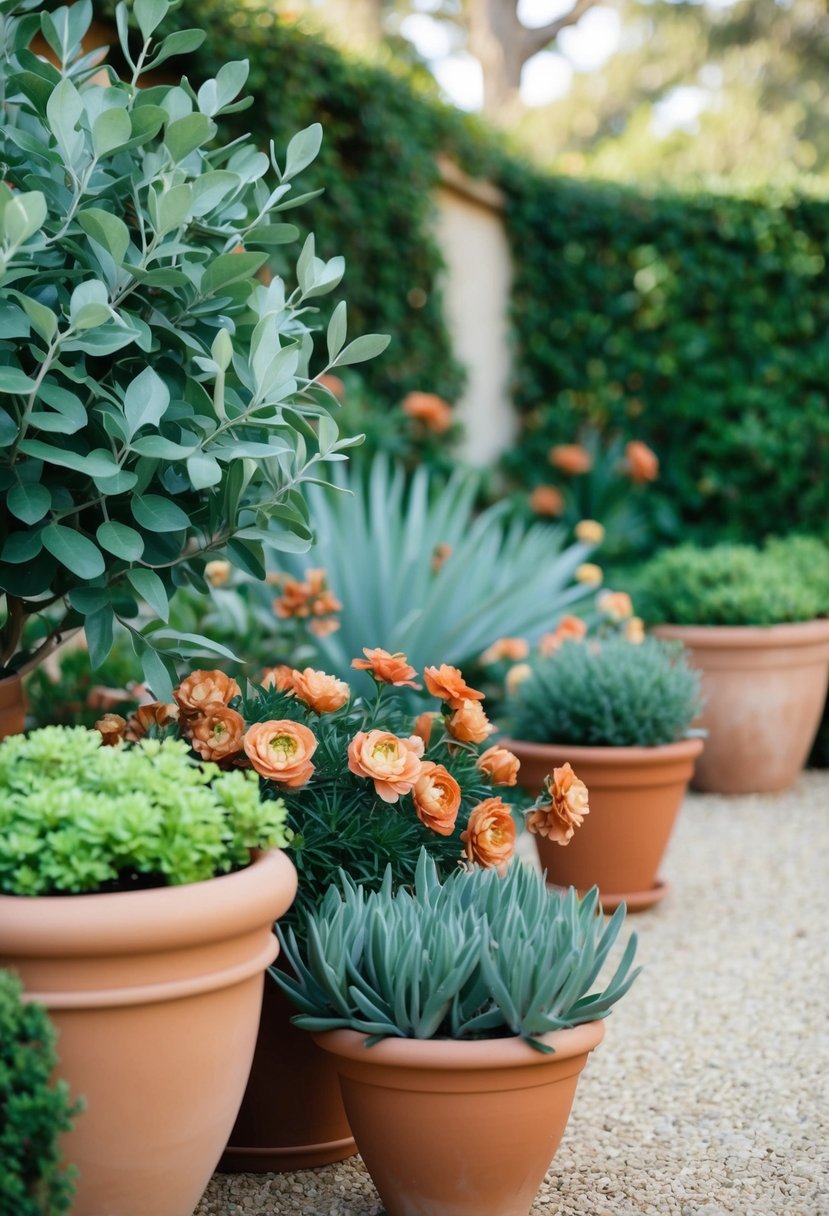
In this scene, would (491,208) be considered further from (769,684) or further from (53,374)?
(53,374)

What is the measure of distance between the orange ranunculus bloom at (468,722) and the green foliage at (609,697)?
3.93ft

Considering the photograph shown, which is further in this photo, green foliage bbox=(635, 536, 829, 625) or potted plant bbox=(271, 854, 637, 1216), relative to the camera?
green foliage bbox=(635, 536, 829, 625)

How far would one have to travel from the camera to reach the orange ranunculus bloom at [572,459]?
627 cm

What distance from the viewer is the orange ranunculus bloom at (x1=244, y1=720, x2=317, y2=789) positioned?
6.24ft

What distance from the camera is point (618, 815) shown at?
Answer: 337 cm

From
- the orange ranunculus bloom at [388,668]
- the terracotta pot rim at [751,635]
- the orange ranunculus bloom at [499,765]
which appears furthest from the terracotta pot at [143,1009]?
the terracotta pot rim at [751,635]

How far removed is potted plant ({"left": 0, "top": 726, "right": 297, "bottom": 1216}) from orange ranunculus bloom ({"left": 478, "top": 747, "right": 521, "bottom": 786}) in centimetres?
66

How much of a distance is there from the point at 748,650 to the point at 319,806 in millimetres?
3074

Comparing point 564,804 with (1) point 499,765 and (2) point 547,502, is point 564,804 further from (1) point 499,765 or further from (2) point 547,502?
(2) point 547,502

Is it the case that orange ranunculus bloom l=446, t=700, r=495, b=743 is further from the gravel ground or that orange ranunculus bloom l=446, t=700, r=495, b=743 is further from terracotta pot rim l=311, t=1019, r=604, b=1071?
the gravel ground

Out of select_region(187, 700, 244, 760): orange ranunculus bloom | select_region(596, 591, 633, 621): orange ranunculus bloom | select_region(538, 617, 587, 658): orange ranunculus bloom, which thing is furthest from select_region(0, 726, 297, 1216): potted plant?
select_region(596, 591, 633, 621): orange ranunculus bloom

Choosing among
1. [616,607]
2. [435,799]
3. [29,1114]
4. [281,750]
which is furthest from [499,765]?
[616,607]

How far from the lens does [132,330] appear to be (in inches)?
69.2

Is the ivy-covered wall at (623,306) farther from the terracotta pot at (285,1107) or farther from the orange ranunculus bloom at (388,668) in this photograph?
the terracotta pot at (285,1107)
